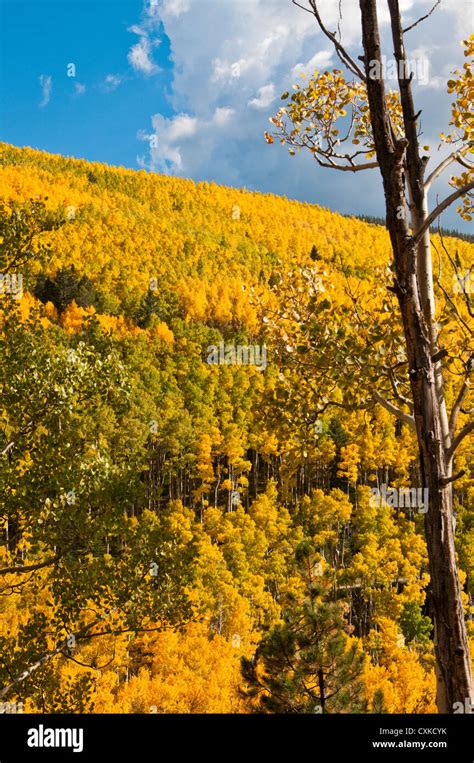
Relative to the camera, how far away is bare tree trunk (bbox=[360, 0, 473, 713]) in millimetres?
Answer: 3902

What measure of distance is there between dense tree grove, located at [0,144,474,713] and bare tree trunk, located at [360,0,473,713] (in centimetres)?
34

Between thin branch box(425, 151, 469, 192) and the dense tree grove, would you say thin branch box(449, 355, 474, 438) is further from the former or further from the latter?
thin branch box(425, 151, 469, 192)

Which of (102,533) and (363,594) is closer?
(102,533)

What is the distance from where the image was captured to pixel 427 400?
4227mm

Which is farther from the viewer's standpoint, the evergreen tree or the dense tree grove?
the evergreen tree

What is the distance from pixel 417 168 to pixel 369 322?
149cm

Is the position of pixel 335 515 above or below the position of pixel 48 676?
above

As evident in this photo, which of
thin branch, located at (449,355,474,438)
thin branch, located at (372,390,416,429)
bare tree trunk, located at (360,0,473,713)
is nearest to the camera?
bare tree trunk, located at (360,0,473,713)

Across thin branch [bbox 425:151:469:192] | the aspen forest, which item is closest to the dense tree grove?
the aspen forest

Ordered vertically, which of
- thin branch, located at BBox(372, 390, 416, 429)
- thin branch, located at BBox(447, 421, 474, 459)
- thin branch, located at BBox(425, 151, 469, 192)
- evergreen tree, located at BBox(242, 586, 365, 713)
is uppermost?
thin branch, located at BBox(425, 151, 469, 192)

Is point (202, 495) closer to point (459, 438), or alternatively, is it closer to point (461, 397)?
point (461, 397)

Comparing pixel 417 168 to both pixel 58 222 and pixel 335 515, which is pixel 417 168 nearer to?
pixel 58 222

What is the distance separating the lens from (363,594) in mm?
50750
